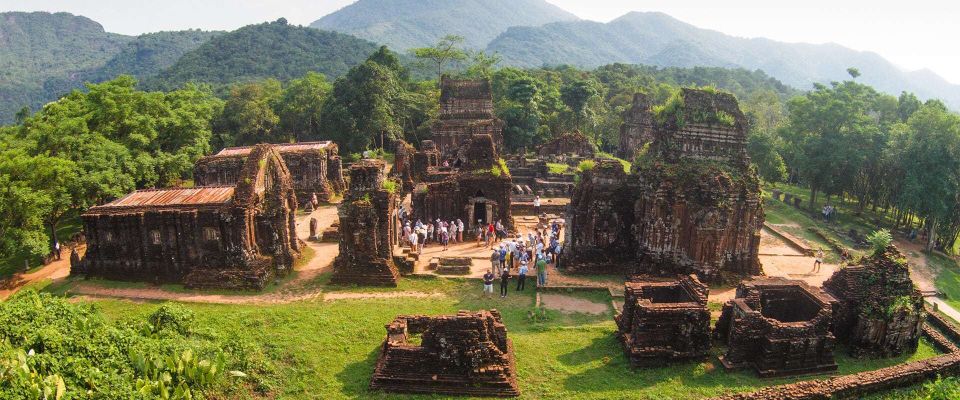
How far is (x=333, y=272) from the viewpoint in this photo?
22703 mm

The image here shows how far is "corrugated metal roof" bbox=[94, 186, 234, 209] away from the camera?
22.3 metres

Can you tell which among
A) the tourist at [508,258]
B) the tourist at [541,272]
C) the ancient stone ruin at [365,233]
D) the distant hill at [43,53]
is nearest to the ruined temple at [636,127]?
the tourist at [508,258]

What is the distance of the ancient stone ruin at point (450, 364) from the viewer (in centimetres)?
1420

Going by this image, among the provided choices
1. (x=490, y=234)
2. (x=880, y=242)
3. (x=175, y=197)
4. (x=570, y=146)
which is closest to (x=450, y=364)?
(x=490, y=234)

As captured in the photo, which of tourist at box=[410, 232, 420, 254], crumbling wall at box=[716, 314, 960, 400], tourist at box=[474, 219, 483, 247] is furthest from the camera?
tourist at box=[474, 219, 483, 247]

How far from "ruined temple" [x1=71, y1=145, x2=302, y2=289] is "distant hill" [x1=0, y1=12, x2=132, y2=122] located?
4735 inches

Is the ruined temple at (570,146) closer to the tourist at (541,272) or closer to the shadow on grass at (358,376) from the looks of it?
the tourist at (541,272)

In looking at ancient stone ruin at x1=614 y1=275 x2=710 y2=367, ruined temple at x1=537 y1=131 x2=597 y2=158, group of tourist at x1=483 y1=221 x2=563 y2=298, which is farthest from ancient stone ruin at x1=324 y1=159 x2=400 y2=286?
ruined temple at x1=537 y1=131 x2=597 y2=158

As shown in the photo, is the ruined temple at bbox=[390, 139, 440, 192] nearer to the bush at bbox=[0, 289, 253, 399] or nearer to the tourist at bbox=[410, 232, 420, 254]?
the tourist at bbox=[410, 232, 420, 254]

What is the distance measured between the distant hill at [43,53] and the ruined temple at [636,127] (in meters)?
121

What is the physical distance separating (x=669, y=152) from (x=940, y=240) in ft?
65.5

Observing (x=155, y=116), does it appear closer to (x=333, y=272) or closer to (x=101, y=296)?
(x=101, y=296)

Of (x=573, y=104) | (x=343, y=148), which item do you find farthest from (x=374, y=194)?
(x=573, y=104)

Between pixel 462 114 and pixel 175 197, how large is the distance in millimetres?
28670
